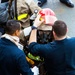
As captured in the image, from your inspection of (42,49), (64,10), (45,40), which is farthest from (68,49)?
(64,10)

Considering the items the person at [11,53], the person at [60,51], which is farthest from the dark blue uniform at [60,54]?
the person at [11,53]

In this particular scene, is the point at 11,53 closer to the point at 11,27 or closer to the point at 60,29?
the point at 11,27

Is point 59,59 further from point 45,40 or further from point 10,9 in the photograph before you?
point 10,9

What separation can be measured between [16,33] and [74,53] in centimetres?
68

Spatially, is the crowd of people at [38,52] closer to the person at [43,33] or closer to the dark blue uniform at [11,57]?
the dark blue uniform at [11,57]

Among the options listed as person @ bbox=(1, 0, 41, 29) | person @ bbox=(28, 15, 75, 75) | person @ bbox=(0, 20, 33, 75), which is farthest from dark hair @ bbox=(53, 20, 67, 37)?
person @ bbox=(1, 0, 41, 29)

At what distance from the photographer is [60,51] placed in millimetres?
2691

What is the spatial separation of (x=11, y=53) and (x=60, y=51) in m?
0.54

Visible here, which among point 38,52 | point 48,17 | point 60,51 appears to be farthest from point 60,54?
point 48,17

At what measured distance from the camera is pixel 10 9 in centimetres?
375

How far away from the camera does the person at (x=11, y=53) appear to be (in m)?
2.54

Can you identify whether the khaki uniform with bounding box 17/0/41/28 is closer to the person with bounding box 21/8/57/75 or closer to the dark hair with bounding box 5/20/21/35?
the person with bounding box 21/8/57/75

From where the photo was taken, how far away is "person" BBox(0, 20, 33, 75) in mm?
2539

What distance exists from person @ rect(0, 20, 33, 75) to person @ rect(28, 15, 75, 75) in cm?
27
